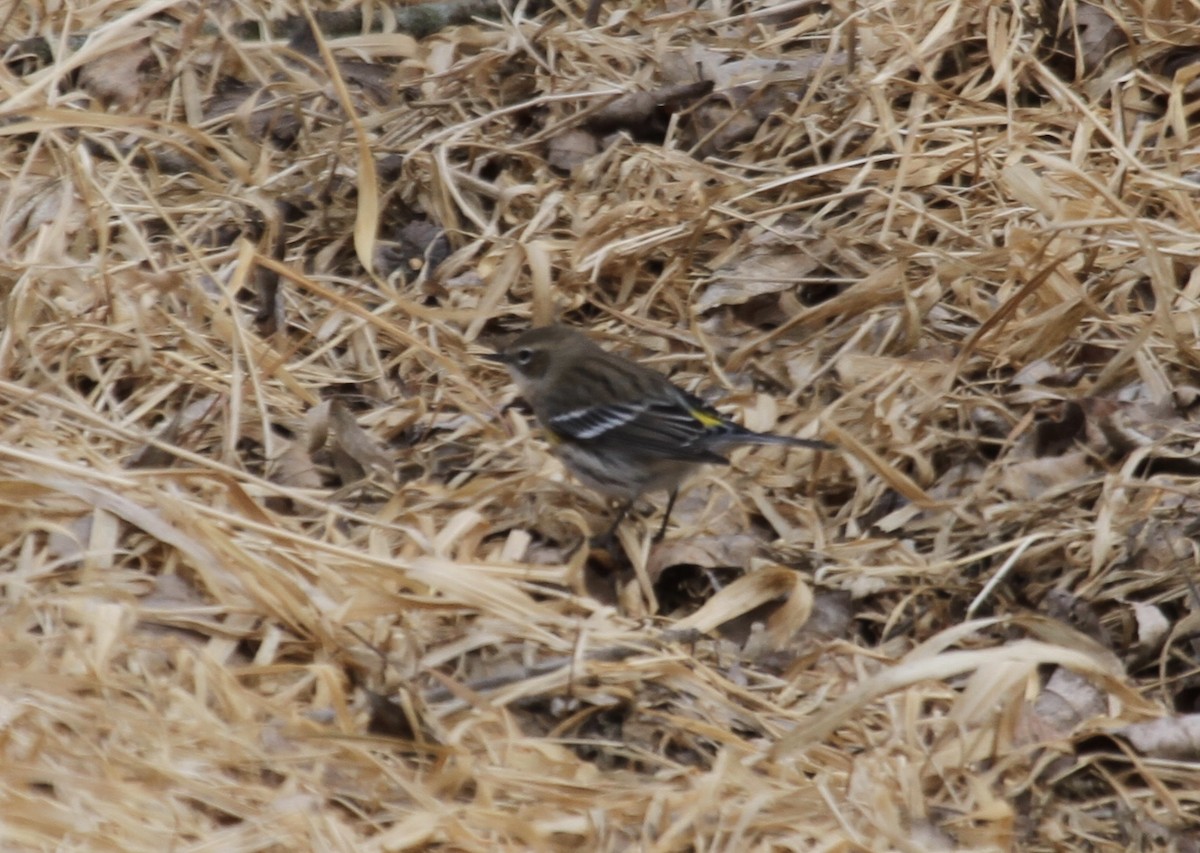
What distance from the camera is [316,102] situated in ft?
21.5

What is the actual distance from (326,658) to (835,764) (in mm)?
1212

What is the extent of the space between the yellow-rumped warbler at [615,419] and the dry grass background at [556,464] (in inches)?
7.0

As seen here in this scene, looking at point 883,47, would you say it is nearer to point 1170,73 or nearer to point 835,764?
point 1170,73

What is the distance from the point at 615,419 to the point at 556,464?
0.32 m

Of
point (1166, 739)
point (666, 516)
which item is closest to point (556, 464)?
point (666, 516)

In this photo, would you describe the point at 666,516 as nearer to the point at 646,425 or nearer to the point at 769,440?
the point at 646,425

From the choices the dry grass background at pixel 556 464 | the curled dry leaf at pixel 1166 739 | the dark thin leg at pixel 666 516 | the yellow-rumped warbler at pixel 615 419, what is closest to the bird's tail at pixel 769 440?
the yellow-rumped warbler at pixel 615 419

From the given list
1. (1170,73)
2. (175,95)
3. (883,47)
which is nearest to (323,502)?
(175,95)

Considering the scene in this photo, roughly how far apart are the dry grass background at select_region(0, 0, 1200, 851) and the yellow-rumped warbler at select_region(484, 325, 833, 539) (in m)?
0.18

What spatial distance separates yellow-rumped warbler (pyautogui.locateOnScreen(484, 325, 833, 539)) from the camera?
16.1ft

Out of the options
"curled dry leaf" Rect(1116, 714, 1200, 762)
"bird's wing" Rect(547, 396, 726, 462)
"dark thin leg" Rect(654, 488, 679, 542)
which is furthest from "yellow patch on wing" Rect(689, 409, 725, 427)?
"curled dry leaf" Rect(1116, 714, 1200, 762)

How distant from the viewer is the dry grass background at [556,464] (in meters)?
3.65

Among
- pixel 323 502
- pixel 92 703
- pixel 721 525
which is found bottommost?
pixel 721 525

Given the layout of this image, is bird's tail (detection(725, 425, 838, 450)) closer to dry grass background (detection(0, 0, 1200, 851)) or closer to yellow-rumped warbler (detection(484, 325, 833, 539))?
yellow-rumped warbler (detection(484, 325, 833, 539))
